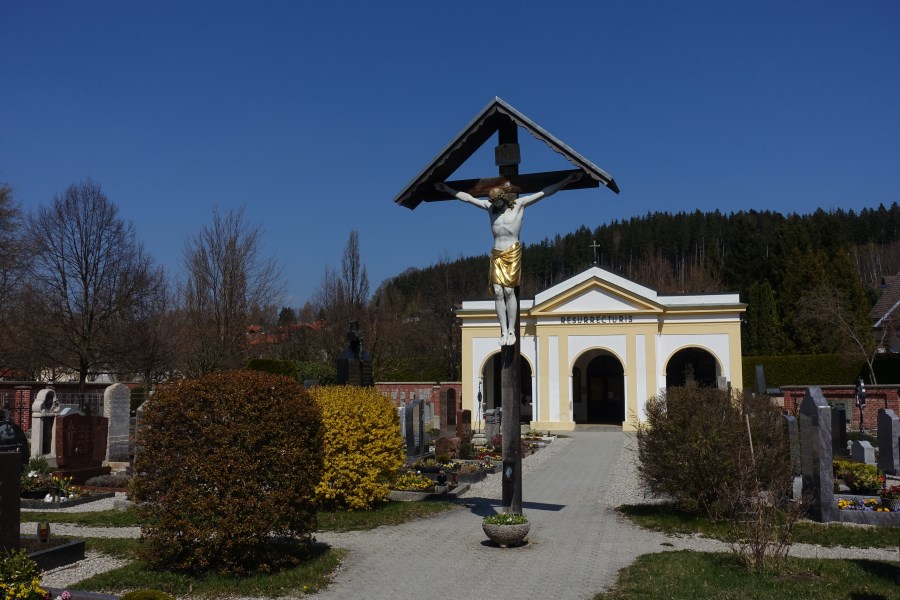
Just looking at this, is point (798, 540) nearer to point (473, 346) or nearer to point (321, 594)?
point (321, 594)

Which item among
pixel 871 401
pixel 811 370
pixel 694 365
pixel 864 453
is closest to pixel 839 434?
pixel 864 453

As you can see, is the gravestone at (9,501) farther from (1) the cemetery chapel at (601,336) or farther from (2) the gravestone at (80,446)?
(1) the cemetery chapel at (601,336)

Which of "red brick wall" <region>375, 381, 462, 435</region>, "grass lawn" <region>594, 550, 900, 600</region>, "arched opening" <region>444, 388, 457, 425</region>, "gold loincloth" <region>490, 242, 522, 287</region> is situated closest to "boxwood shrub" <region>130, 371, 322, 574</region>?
"gold loincloth" <region>490, 242, 522, 287</region>

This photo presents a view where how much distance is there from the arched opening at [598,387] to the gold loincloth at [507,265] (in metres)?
30.7

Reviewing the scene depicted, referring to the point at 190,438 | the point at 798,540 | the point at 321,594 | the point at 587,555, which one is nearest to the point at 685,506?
the point at 798,540

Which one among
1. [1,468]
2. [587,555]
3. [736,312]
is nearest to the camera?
[1,468]

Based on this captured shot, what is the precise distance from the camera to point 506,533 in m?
8.30

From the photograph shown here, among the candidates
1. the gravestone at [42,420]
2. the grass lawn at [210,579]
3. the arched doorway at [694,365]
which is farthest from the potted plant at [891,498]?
the arched doorway at [694,365]

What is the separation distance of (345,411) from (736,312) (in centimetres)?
2640

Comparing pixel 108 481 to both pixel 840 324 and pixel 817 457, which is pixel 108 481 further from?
pixel 840 324

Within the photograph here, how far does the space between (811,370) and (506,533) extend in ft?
118

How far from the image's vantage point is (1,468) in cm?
725

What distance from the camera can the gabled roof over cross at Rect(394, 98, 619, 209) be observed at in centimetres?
899

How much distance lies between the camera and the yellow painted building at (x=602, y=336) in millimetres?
33125
